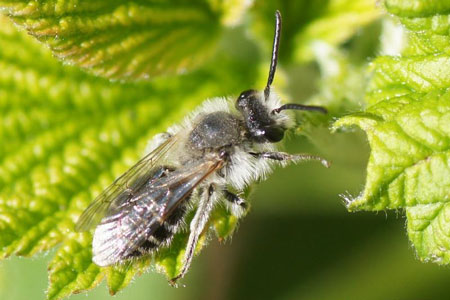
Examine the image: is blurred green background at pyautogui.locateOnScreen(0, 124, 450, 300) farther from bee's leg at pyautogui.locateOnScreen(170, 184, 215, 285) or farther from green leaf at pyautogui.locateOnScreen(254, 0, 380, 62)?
bee's leg at pyautogui.locateOnScreen(170, 184, 215, 285)

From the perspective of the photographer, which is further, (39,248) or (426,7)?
(39,248)

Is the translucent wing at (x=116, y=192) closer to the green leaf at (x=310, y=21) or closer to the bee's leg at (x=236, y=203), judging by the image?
the bee's leg at (x=236, y=203)

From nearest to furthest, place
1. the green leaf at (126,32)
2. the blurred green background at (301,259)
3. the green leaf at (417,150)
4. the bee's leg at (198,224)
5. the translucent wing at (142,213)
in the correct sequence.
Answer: the green leaf at (417,150)
the green leaf at (126,32)
the translucent wing at (142,213)
the bee's leg at (198,224)
the blurred green background at (301,259)

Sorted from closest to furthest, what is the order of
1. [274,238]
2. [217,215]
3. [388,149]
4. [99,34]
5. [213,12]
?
[388,149] → [99,34] → [217,215] → [213,12] → [274,238]

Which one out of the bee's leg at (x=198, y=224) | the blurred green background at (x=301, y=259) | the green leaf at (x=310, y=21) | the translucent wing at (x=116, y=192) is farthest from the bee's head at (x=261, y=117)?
the blurred green background at (x=301, y=259)

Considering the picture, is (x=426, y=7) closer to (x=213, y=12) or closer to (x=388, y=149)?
(x=388, y=149)

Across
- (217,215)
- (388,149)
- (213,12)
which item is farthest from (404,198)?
(213,12)
